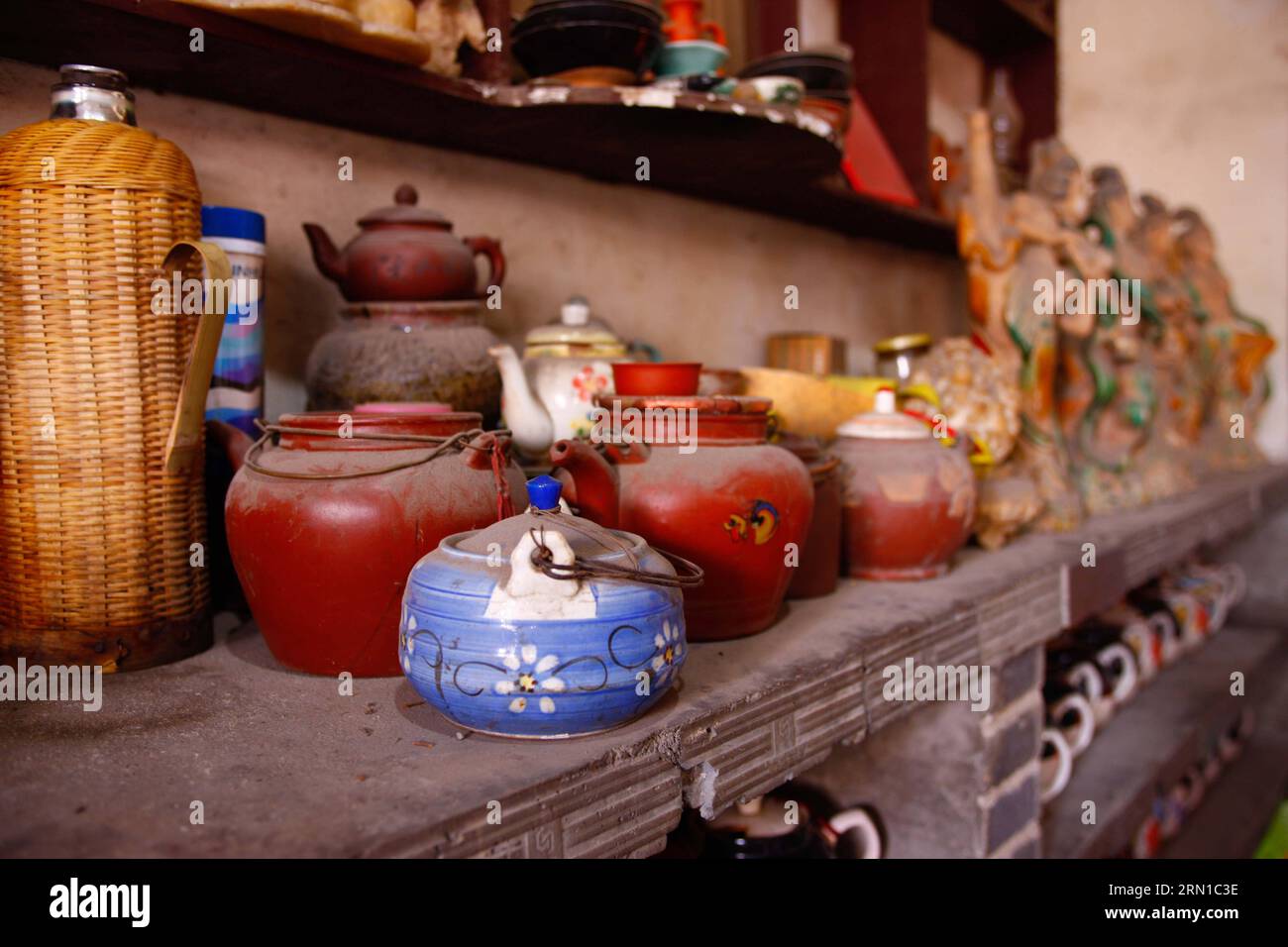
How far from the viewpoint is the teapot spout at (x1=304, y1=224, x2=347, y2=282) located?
1.40 meters

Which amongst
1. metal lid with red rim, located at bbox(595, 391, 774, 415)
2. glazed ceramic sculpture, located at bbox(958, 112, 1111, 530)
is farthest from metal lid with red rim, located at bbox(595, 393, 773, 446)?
glazed ceramic sculpture, located at bbox(958, 112, 1111, 530)

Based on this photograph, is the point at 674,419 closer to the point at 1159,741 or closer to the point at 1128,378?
the point at 1159,741

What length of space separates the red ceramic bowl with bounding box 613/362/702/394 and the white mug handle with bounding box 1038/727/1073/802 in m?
1.28

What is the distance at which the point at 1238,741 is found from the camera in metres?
3.19

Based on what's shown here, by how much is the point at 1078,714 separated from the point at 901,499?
106 centimetres

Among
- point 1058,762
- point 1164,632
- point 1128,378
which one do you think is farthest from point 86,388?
point 1164,632

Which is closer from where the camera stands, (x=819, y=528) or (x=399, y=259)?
(x=399, y=259)

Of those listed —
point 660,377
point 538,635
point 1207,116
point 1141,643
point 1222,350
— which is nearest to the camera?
point 538,635

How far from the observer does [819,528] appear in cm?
147

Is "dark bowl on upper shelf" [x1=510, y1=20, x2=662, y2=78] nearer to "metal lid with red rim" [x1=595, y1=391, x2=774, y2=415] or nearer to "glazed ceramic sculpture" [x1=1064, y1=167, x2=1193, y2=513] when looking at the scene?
"metal lid with red rim" [x1=595, y1=391, x2=774, y2=415]

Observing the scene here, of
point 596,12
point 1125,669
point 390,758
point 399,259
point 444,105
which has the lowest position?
point 1125,669

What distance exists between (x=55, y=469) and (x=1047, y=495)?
187 cm
